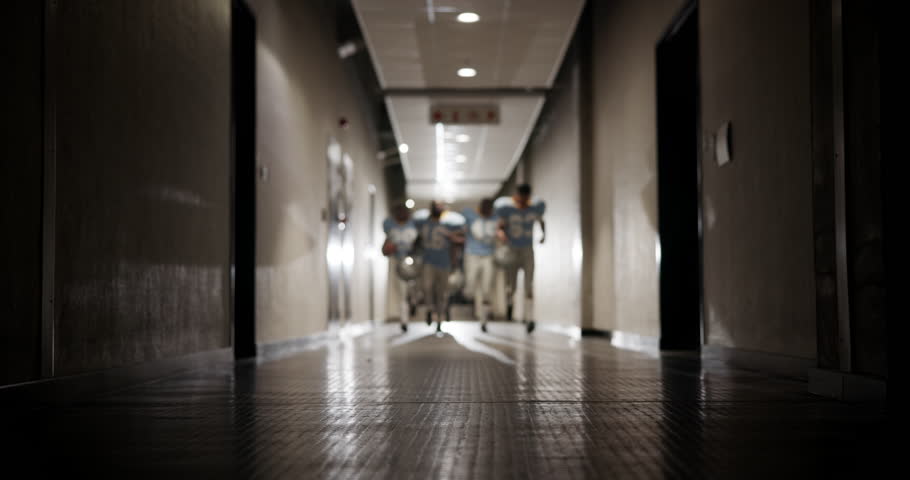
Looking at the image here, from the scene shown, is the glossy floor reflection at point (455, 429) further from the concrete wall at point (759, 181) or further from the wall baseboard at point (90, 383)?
the concrete wall at point (759, 181)

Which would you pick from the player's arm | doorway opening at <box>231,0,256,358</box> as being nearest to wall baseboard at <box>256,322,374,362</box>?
doorway opening at <box>231,0,256,358</box>

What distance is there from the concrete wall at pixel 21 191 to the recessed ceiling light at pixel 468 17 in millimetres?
5727

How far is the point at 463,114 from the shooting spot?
468 inches

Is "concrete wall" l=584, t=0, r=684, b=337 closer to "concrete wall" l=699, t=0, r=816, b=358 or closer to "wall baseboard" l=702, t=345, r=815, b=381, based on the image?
"concrete wall" l=699, t=0, r=816, b=358

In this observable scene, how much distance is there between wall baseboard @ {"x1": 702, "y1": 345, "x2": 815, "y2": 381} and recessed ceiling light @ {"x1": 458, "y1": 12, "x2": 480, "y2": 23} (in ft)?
14.2

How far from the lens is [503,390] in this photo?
3404mm

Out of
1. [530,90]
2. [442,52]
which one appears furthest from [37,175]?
[530,90]

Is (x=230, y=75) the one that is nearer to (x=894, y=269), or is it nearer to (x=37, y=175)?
(x=37, y=175)

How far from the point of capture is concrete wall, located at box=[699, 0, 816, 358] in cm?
365

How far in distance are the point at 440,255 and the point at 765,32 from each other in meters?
6.62

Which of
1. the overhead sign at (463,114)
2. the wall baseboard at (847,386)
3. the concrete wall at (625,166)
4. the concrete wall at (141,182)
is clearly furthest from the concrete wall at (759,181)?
the overhead sign at (463,114)

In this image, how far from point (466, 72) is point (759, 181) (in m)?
6.74

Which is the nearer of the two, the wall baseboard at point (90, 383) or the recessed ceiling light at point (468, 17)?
the wall baseboard at point (90, 383)

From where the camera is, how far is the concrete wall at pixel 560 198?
9766mm
